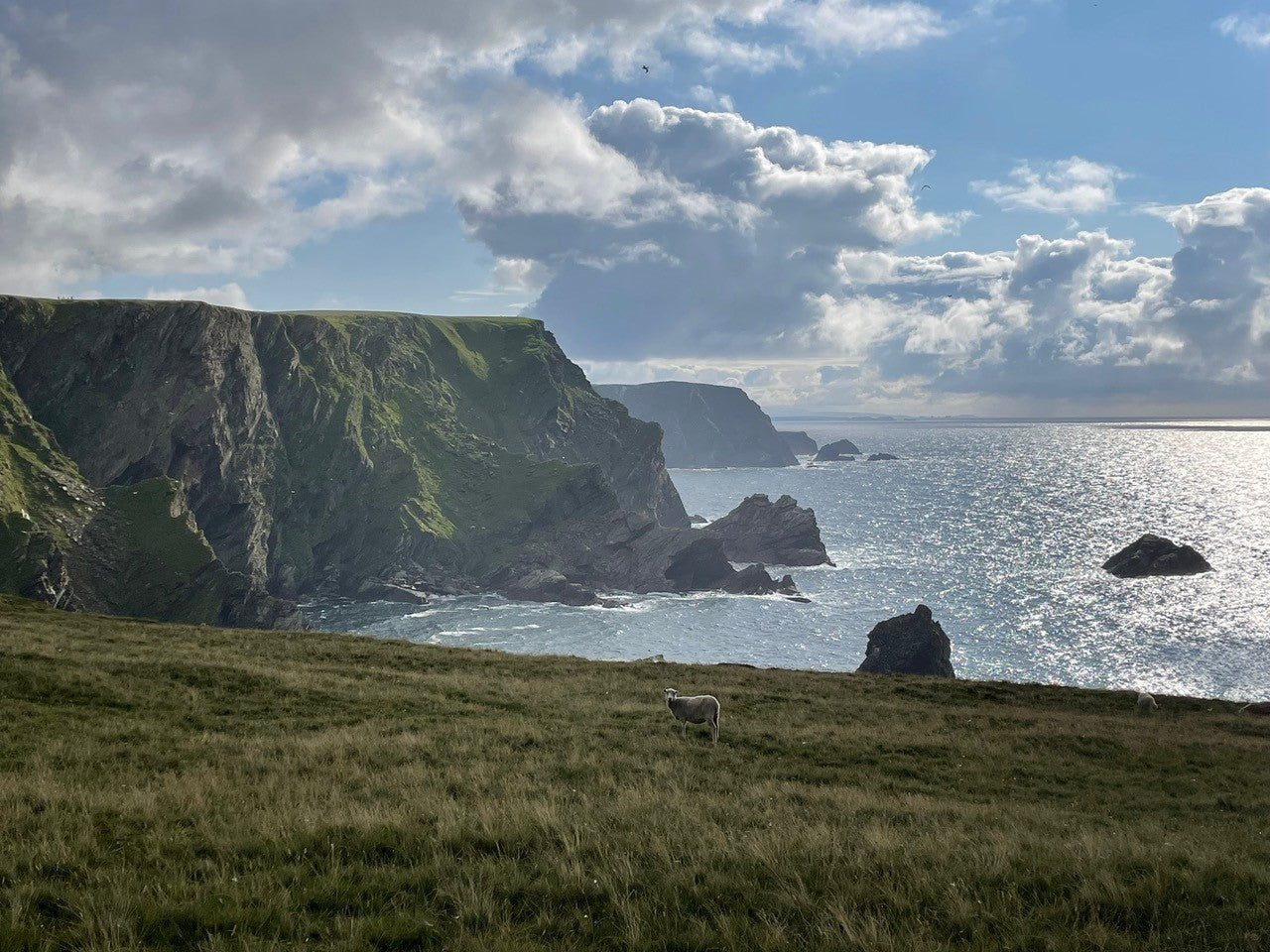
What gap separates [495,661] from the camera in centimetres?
3519

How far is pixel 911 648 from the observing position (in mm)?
90125

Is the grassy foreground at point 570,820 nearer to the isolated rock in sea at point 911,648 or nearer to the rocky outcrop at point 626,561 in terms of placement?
the isolated rock in sea at point 911,648

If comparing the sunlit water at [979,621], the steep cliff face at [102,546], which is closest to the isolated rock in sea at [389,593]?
the sunlit water at [979,621]

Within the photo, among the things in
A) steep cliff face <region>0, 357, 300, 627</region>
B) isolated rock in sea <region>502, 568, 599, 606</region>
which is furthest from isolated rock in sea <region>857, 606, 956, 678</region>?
steep cliff face <region>0, 357, 300, 627</region>

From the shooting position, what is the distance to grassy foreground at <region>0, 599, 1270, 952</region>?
708cm

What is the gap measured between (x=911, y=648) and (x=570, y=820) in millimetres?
89268

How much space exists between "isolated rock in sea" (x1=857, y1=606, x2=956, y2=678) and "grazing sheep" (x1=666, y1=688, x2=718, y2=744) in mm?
73936

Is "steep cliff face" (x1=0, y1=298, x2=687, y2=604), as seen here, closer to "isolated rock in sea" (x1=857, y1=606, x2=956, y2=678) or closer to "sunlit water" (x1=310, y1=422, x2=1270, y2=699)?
"sunlit water" (x1=310, y1=422, x2=1270, y2=699)

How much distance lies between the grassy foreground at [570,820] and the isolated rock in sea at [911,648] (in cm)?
6461

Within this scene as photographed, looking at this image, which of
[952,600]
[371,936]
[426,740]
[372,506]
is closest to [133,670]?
[426,740]

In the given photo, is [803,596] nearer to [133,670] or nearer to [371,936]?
[133,670]

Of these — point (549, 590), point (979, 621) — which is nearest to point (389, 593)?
point (549, 590)

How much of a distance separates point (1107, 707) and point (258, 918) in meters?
38.7

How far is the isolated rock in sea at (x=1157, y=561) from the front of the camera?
153 meters
